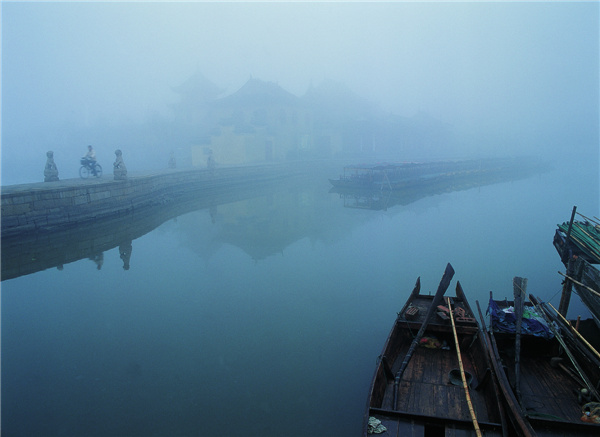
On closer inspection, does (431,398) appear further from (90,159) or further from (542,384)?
(90,159)

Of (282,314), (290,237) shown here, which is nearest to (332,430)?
(282,314)

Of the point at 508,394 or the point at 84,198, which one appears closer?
the point at 508,394

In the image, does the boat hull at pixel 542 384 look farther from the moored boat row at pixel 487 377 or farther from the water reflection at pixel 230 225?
the water reflection at pixel 230 225

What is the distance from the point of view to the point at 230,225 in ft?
54.6

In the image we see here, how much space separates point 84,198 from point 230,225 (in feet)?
20.6

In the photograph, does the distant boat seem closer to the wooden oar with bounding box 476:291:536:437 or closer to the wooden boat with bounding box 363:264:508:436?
the wooden boat with bounding box 363:264:508:436

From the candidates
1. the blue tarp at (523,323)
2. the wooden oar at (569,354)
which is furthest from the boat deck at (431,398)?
the wooden oar at (569,354)

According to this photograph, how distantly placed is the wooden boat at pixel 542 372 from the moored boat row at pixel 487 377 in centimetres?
1

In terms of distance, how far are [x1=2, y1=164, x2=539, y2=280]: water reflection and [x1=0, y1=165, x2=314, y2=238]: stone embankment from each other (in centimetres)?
40

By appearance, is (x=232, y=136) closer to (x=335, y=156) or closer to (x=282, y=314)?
(x=335, y=156)

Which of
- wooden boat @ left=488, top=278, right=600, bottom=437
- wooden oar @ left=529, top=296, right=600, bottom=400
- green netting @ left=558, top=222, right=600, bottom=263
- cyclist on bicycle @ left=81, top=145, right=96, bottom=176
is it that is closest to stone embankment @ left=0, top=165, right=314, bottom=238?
cyclist on bicycle @ left=81, top=145, right=96, bottom=176

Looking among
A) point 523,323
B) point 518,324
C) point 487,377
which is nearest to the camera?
point 487,377

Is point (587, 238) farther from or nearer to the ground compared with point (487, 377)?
farther from the ground

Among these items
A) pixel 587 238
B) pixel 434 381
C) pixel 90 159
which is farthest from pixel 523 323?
pixel 90 159
